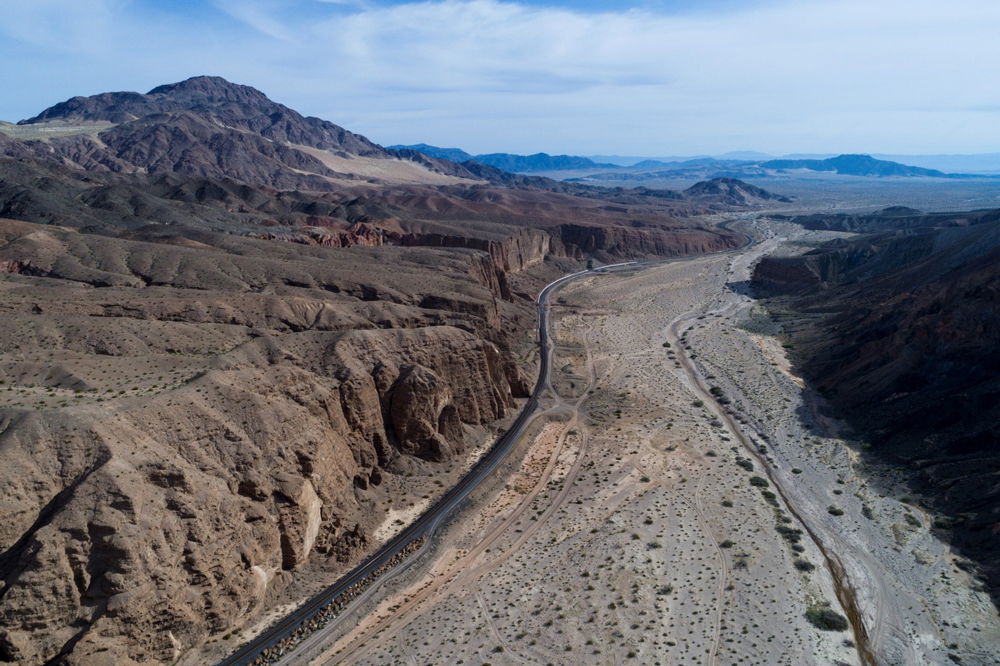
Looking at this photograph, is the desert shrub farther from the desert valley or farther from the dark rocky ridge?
the dark rocky ridge

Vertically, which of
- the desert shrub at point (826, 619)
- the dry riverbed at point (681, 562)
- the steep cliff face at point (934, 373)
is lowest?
the desert shrub at point (826, 619)

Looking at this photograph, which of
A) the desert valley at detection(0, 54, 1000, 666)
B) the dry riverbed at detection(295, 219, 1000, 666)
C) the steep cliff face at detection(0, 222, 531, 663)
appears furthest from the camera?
the dry riverbed at detection(295, 219, 1000, 666)

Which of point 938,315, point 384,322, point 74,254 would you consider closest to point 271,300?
point 384,322

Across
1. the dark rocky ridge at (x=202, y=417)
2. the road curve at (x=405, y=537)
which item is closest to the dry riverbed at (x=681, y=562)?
the road curve at (x=405, y=537)

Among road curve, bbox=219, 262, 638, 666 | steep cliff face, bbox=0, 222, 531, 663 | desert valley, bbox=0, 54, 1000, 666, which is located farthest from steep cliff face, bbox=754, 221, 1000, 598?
steep cliff face, bbox=0, 222, 531, 663

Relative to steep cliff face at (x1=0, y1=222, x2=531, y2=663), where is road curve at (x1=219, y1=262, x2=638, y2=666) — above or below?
below

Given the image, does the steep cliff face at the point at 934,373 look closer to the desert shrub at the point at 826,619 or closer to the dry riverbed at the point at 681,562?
the dry riverbed at the point at 681,562
